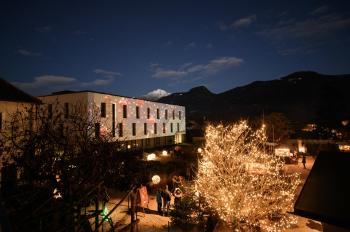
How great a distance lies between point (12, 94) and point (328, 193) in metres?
20.3

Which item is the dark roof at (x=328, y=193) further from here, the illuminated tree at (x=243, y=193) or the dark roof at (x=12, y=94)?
the dark roof at (x=12, y=94)

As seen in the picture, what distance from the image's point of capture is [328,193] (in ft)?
13.9

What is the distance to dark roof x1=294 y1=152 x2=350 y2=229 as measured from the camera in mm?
3861

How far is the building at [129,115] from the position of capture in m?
27.4

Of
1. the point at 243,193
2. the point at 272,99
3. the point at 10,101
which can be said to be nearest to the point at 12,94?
the point at 10,101

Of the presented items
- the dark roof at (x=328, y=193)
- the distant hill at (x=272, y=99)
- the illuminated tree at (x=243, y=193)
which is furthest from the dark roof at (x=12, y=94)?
the distant hill at (x=272, y=99)

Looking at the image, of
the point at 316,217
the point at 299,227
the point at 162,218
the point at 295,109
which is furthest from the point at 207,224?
the point at 295,109

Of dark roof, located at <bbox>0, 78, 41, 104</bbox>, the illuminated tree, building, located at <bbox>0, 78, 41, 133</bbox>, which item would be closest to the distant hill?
dark roof, located at <bbox>0, 78, 41, 104</bbox>

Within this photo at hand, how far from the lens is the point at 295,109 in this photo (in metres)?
A: 107

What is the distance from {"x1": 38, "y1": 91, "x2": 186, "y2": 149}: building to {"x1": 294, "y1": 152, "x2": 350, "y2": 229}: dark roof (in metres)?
17.7

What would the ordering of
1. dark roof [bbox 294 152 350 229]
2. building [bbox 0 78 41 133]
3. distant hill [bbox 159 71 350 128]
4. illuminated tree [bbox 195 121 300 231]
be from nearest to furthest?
dark roof [bbox 294 152 350 229] → illuminated tree [bbox 195 121 300 231] → building [bbox 0 78 41 133] → distant hill [bbox 159 71 350 128]

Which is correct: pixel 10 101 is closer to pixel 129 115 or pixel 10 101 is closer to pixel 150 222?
pixel 150 222

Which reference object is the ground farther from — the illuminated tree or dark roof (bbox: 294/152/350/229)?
dark roof (bbox: 294/152/350/229)

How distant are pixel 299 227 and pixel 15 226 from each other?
12.4 meters
